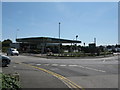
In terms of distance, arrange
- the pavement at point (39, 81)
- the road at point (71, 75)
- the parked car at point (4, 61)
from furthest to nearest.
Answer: the parked car at point (4, 61) < the road at point (71, 75) < the pavement at point (39, 81)

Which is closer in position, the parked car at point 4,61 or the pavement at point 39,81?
the pavement at point 39,81

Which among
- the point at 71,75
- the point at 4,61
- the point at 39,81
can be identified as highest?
the point at 4,61

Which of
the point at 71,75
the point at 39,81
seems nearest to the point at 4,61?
the point at 71,75

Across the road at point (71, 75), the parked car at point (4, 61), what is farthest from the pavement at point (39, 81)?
the parked car at point (4, 61)

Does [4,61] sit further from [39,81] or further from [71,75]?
[39,81]

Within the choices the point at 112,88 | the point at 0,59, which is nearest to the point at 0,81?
the point at 112,88

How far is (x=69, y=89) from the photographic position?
332 inches

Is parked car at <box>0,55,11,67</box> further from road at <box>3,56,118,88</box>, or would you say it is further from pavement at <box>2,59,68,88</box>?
pavement at <box>2,59,68,88</box>

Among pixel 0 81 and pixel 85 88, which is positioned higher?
pixel 0 81

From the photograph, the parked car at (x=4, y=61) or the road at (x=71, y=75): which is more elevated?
the parked car at (x=4, y=61)

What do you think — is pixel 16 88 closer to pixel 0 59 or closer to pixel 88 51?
pixel 0 59

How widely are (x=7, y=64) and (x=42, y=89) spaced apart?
1052 centimetres

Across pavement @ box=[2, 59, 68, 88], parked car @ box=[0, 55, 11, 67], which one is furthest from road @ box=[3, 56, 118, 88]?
parked car @ box=[0, 55, 11, 67]

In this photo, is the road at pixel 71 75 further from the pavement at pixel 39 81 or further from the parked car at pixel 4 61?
the parked car at pixel 4 61
